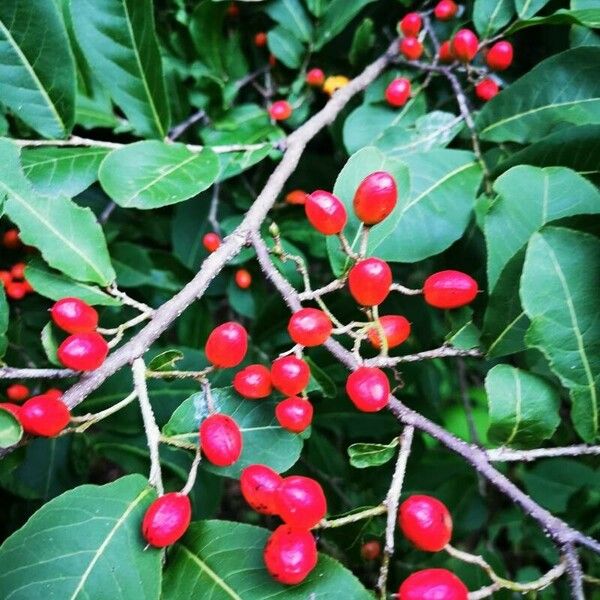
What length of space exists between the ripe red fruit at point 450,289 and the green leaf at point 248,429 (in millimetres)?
332

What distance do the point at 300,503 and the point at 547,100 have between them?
1.00 m

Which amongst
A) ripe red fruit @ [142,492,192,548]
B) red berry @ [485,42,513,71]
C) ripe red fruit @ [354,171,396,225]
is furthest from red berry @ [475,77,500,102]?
ripe red fruit @ [142,492,192,548]

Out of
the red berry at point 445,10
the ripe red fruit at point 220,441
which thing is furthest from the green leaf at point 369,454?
the red berry at point 445,10

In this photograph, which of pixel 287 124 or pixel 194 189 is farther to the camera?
pixel 287 124

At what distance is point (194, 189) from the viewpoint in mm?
1217

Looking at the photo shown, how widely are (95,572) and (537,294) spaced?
774mm

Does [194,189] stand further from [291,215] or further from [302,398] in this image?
[291,215]

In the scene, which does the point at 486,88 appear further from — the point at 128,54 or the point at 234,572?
the point at 234,572

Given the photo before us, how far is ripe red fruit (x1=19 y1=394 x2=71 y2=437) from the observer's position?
2.94 ft

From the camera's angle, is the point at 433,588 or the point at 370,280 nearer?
the point at 433,588

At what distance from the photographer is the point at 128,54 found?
134 cm

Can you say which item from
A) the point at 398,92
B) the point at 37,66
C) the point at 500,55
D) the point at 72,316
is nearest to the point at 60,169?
the point at 37,66

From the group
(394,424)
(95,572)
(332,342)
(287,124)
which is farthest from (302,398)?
(287,124)

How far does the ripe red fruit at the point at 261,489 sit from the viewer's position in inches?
36.1
